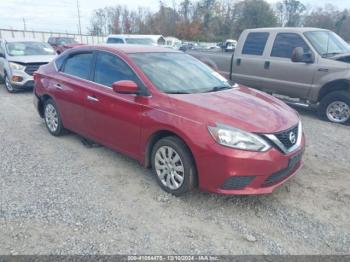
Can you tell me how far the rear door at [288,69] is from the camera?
6.94 metres

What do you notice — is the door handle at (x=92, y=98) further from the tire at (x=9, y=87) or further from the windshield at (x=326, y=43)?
the tire at (x=9, y=87)

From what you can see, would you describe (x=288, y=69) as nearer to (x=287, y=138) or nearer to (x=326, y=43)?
(x=326, y=43)

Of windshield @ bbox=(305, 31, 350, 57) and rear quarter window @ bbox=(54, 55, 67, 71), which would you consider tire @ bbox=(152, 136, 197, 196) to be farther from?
Answer: windshield @ bbox=(305, 31, 350, 57)

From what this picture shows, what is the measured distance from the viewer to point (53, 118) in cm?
561

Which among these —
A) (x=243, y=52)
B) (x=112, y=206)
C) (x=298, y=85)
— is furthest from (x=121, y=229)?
(x=243, y=52)

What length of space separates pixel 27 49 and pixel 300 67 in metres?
8.60

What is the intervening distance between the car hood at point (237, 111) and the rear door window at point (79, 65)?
1741 mm

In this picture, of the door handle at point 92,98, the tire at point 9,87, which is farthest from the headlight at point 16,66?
the door handle at point 92,98

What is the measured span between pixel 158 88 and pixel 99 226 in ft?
5.52

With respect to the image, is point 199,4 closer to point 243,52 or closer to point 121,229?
point 243,52

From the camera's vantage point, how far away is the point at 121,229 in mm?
3061

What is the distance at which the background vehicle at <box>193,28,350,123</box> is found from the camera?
6.61m

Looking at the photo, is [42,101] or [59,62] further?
[42,101]

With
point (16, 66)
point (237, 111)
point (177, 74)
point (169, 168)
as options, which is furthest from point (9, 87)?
point (237, 111)
